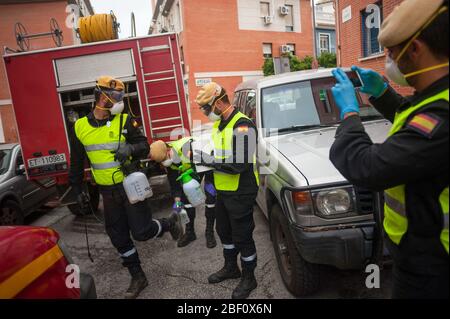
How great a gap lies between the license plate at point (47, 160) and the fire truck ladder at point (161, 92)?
1.45 metres

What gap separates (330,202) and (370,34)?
34.6 feet

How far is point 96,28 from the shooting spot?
18.2 feet

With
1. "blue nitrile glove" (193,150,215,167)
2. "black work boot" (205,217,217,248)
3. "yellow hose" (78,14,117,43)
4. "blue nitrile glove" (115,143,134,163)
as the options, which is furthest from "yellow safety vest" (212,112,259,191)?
"yellow hose" (78,14,117,43)

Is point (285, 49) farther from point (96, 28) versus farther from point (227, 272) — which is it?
point (227, 272)

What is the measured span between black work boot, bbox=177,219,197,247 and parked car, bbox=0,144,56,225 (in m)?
2.88

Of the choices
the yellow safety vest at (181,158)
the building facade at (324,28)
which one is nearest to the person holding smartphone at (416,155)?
the yellow safety vest at (181,158)

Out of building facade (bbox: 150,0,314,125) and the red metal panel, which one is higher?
building facade (bbox: 150,0,314,125)

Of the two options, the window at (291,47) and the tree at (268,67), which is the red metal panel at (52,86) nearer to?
the tree at (268,67)

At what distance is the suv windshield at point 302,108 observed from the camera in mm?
3555

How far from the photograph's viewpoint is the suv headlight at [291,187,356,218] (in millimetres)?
2400

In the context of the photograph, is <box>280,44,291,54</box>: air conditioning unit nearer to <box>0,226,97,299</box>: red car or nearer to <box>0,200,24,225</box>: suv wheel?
<box>0,200,24,225</box>: suv wheel

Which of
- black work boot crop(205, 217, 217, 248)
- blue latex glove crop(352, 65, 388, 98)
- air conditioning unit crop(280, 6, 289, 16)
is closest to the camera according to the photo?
blue latex glove crop(352, 65, 388, 98)
